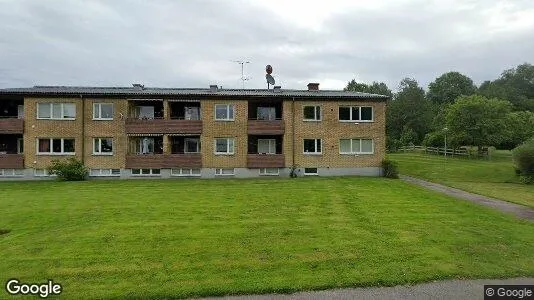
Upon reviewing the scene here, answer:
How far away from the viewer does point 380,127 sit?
3272 centimetres

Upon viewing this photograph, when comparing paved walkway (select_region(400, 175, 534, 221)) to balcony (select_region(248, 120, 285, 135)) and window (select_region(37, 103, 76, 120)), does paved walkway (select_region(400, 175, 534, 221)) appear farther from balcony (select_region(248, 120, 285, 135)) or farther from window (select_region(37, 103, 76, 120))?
window (select_region(37, 103, 76, 120))

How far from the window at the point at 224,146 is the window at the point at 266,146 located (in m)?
2.88

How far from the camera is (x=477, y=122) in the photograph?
52.4 m

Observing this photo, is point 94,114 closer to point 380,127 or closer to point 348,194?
point 348,194

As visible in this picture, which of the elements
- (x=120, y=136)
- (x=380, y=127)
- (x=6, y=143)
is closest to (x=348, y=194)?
(x=380, y=127)

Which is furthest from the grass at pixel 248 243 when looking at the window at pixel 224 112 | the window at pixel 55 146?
the window at pixel 224 112

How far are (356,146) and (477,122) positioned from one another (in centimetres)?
2874

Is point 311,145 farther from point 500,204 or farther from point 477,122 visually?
point 477,122

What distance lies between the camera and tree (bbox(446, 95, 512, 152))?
172ft

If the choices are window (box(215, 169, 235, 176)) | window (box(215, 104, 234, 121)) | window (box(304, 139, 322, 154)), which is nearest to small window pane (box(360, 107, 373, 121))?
window (box(304, 139, 322, 154))

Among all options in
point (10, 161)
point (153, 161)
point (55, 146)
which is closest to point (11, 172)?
point (10, 161)

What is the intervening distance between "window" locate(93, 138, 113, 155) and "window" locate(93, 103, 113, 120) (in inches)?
69.9

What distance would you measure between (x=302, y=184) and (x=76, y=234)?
16042 millimetres

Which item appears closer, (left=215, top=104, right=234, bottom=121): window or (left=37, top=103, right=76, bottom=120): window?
(left=37, top=103, right=76, bottom=120): window
